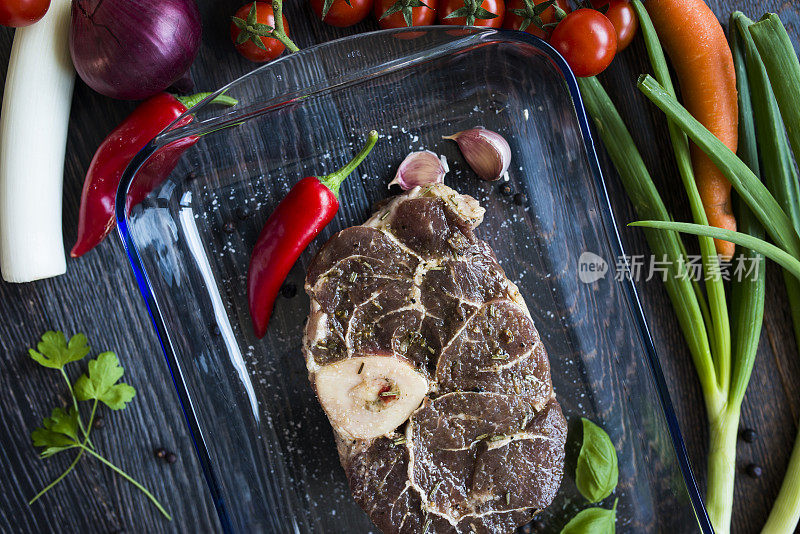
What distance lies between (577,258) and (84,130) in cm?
179

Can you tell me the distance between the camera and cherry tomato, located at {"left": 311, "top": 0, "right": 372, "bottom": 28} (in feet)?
6.69

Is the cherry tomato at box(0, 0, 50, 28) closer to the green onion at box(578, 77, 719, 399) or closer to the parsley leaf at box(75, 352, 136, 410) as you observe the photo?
the parsley leaf at box(75, 352, 136, 410)

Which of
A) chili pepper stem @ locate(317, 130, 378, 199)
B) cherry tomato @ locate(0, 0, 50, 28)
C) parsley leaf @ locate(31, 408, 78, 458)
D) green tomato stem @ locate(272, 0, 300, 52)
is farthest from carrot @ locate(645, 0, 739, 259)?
parsley leaf @ locate(31, 408, 78, 458)

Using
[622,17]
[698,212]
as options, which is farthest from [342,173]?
[698,212]

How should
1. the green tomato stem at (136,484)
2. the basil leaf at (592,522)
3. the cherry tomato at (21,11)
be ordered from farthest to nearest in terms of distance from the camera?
the green tomato stem at (136,484) < the basil leaf at (592,522) < the cherry tomato at (21,11)

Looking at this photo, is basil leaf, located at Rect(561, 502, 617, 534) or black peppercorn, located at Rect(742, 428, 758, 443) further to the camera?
black peppercorn, located at Rect(742, 428, 758, 443)

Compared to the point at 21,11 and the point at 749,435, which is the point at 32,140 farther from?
the point at 749,435

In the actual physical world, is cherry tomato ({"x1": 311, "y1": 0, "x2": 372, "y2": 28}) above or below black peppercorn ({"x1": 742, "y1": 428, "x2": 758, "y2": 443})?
above

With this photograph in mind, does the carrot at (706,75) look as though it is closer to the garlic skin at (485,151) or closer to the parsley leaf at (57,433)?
the garlic skin at (485,151)

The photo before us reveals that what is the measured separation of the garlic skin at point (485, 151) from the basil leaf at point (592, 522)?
1.20m

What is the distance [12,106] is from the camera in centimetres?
197

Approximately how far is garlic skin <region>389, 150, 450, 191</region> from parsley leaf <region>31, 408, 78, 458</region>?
1.39 meters

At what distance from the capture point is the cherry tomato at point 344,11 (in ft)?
6.69

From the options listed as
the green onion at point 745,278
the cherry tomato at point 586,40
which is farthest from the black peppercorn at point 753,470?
the cherry tomato at point 586,40
